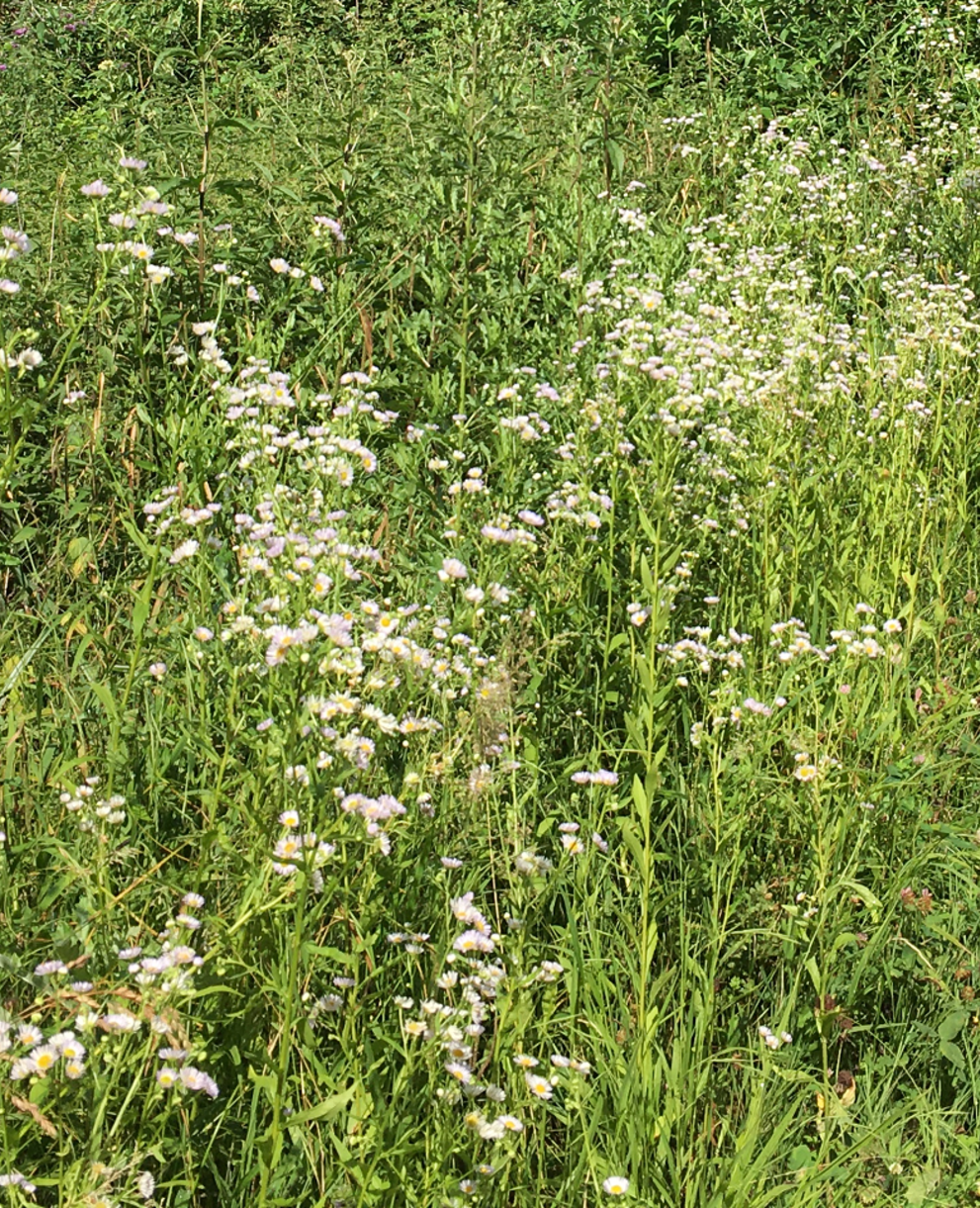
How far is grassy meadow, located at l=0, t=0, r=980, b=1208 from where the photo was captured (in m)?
1.87

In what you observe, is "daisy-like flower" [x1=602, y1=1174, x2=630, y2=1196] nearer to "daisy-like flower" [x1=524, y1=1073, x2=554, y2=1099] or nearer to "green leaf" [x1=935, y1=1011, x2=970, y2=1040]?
"daisy-like flower" [x1=524, y1=1073, x2=554, y2=1099]

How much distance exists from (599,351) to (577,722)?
1.41 metres

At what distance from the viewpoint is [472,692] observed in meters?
2.49

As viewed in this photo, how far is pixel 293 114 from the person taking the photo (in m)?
5.68

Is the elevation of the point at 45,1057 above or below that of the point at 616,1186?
above

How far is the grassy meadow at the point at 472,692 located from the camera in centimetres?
187

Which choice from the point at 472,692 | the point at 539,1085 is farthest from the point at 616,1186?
the point at 472,692

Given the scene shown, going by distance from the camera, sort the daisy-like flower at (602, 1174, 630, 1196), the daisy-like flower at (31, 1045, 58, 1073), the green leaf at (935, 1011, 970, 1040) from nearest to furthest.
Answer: the daisy-like flower at (31, 1045, 58, 1073) → the daisy-like flower at (602, 1174, 630, 1196) → the green leaf at (935, 1011, 970, 1040)

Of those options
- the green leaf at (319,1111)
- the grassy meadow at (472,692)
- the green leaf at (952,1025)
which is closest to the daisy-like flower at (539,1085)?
the grassy meadow at (472,692)

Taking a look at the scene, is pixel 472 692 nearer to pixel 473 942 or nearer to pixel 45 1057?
pixel 473 942

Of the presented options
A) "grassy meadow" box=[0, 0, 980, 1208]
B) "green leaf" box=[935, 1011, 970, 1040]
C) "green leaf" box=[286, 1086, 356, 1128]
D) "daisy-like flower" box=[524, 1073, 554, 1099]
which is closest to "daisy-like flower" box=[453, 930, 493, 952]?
"grassy meadow" box=[0, 0, 980, 1208]

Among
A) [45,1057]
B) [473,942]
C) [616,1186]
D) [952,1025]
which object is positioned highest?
[45,1057]

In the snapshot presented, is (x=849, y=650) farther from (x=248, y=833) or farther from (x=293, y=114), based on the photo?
(x=293, y=114)

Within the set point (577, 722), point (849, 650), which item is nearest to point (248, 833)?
point (577, 722)
